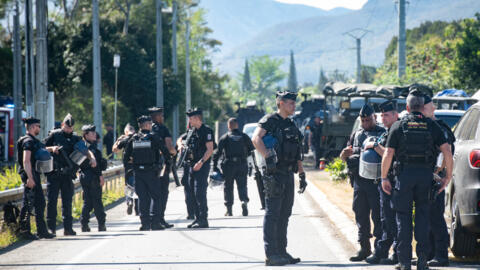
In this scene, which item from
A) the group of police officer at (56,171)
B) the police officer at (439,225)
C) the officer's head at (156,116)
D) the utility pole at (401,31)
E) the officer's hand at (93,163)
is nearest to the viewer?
the police officer at (439,225)

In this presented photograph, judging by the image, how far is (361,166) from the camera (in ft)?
29.8

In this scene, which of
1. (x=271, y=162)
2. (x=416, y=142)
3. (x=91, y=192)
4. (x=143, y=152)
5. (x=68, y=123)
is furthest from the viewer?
(x=91, y=192)

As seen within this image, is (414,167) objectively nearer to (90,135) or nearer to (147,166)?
(147,166)

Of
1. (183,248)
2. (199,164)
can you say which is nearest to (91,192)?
(199,164)

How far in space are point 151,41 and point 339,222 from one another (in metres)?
39.5

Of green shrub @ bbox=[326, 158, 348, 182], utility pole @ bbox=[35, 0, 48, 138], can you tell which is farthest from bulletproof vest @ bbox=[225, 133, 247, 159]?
green shrub @ bbox=[326, 158, 348, 182]

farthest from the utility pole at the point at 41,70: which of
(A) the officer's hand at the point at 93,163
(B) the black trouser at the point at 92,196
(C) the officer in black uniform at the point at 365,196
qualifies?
(C) the officer in black uniform at the point at 365,196

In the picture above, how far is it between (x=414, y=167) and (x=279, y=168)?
5.00ft

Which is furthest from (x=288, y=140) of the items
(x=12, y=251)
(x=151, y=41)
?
(x=151, y=41)

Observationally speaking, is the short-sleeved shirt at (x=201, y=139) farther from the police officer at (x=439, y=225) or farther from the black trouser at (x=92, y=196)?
the police officer at (x=439, y=225)

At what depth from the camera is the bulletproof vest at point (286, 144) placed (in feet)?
29.6

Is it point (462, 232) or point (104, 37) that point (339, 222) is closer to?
point (462, 232)

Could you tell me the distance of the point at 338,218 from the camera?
13.5 meters

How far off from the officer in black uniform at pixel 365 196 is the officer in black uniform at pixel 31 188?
478 centimetres
